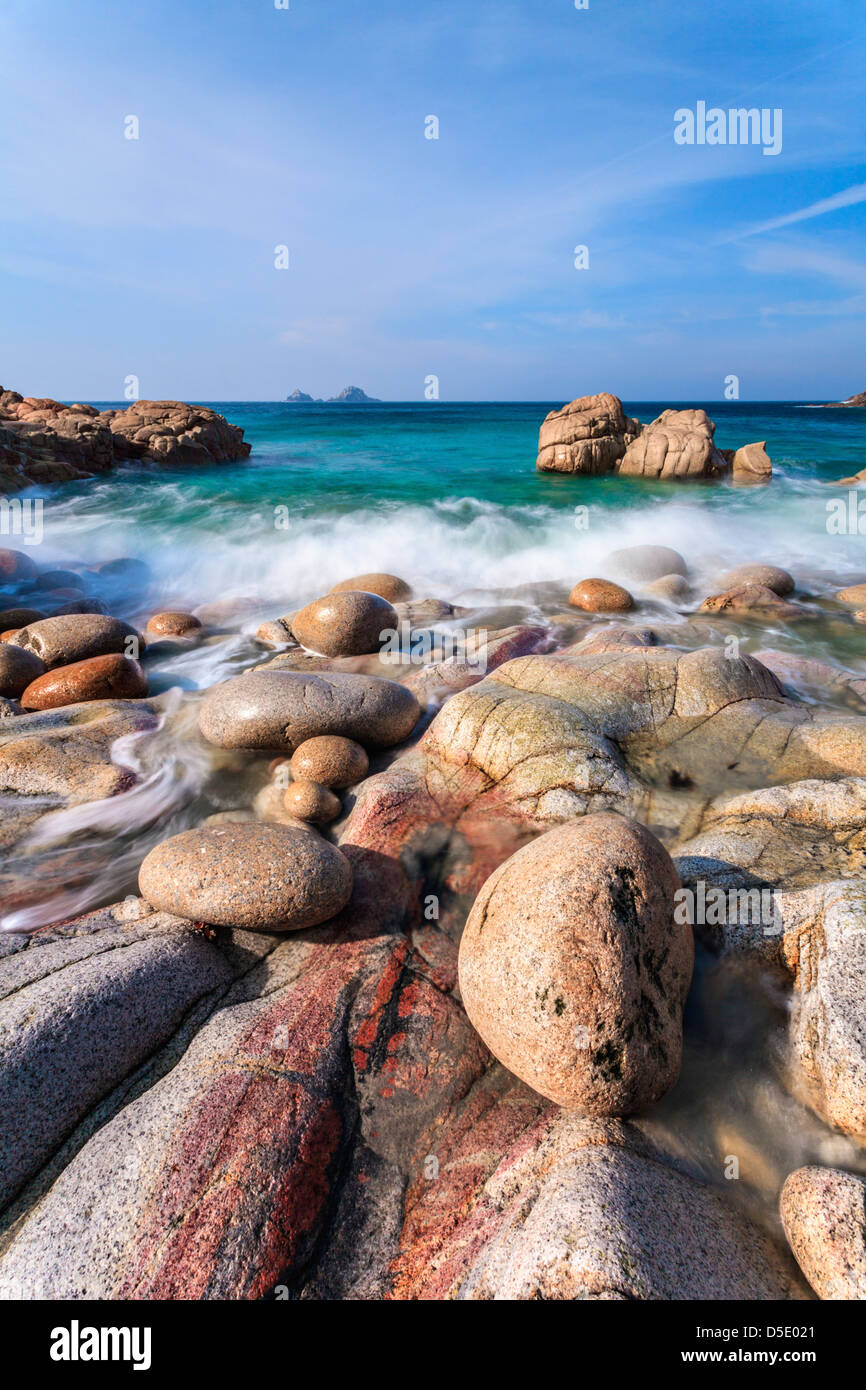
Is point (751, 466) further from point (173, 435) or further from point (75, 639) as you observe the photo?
point (173, 435)

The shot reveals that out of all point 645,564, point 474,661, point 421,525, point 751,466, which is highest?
point 751,466

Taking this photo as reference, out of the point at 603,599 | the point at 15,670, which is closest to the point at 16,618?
the point at 15,670

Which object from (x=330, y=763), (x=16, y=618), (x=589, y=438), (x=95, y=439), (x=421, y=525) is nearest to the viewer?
(x=330, y=763)

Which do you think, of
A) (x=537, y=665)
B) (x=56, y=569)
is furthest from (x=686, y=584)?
(x=56, y=569)

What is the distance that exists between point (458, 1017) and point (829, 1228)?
1.76 m

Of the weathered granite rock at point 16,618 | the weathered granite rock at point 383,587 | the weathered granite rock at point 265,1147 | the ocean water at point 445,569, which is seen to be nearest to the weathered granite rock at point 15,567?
the ocean water at point 445,569

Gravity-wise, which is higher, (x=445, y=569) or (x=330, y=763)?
(x=445, y=569)

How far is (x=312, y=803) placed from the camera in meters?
5.30

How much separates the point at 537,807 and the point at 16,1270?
3683 millimetres

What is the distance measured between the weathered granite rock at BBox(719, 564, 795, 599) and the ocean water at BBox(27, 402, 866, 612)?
167 cm

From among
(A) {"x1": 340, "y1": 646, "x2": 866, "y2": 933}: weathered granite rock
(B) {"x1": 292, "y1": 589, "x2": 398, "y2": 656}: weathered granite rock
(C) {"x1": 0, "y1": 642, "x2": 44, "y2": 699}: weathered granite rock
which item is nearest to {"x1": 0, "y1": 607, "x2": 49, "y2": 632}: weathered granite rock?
(C) {"x1": 0, "y1": 642, "x2": 44, "y2": 699}: weathered granite rock

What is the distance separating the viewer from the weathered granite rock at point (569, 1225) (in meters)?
2.06

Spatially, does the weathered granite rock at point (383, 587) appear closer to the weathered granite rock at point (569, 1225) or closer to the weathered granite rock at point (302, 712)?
the weathered granite rock at point (302, 712)

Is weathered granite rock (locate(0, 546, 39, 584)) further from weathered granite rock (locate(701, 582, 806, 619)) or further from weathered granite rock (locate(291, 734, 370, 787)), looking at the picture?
weathered granite rock (locate(701, 582, 806, 619))
